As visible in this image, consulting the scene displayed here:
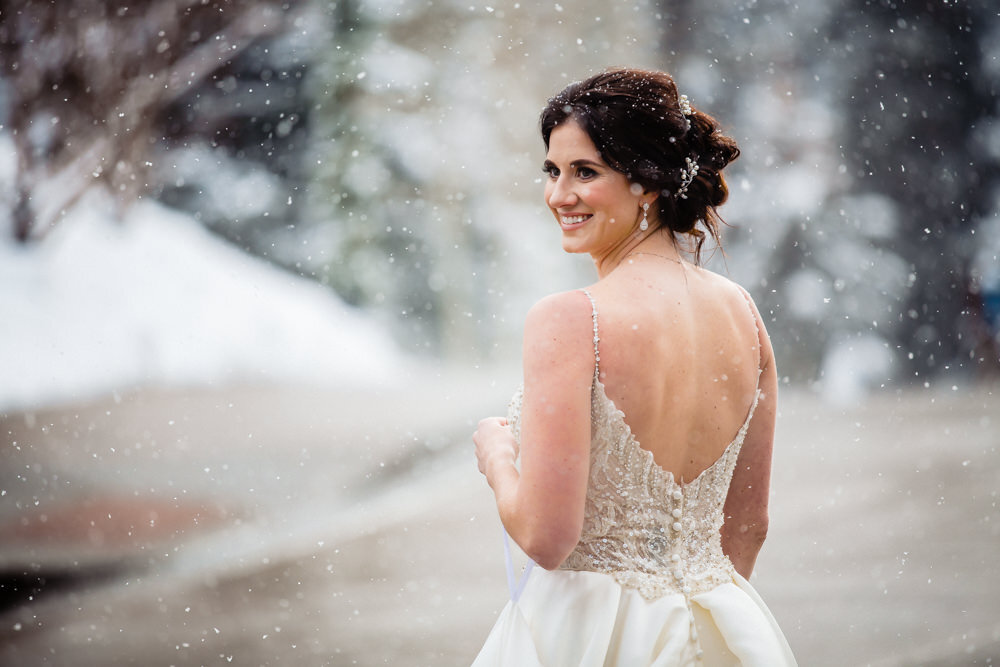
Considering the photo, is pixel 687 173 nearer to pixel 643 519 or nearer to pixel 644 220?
pixel 644 220

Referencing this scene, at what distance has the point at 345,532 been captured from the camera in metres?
5.65

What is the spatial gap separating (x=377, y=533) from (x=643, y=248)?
15.7ft

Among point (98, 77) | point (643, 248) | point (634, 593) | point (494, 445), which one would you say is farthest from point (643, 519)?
point (98, 77)

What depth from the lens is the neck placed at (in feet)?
3.65

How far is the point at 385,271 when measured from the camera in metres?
6.81

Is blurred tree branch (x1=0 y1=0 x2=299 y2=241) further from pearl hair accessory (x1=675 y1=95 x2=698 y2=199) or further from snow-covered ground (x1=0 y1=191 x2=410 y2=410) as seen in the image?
pearl hair accessory (x1=675 y1=95 x2=698 y2=199)

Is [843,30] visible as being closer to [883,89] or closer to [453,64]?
[883,89]

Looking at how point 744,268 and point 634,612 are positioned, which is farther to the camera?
point 744,268

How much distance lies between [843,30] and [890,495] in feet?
11.2

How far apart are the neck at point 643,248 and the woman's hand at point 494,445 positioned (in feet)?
0.76

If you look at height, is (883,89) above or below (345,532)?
above

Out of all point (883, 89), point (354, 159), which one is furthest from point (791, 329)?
point (354, 159)

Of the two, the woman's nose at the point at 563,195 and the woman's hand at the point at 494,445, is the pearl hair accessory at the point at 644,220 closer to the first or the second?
the woman's nose at the point at 563,195

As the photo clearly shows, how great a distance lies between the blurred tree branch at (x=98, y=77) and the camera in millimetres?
4973
